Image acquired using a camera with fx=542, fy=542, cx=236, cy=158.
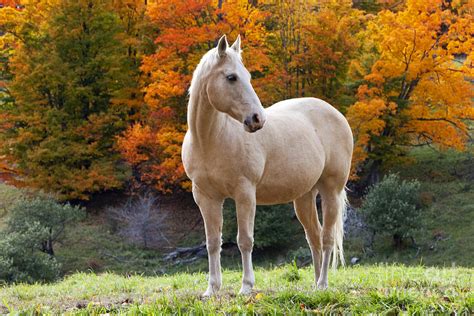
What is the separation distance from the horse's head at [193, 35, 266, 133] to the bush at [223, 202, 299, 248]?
1304 cm

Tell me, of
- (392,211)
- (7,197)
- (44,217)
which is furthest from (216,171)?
(7,197)

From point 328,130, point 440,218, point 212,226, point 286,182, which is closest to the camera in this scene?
point 212,226

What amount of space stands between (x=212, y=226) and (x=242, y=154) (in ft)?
Answer: 2.37

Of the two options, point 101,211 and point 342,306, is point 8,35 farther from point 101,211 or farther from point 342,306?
point 342,306

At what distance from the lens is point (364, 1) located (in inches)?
1201

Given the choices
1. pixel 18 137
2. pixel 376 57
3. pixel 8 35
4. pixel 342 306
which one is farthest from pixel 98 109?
pixel 342 306

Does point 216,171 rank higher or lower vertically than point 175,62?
higher

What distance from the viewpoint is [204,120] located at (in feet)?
15.2

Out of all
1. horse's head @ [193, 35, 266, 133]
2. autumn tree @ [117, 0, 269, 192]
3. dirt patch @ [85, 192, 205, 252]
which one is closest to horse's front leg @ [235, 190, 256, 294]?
horse's head @ [193, 35, 266, 133]

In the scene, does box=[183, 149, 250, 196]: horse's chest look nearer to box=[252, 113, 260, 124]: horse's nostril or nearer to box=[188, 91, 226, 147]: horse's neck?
box=[188, 91, 226, 147]: horse's neck

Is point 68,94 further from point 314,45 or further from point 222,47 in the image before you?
point 222,47

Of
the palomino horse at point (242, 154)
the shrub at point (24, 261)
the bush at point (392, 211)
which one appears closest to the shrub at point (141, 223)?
the shrub at point (24, 261)

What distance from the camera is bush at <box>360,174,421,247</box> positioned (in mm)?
16250

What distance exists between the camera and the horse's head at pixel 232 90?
14.0ft
